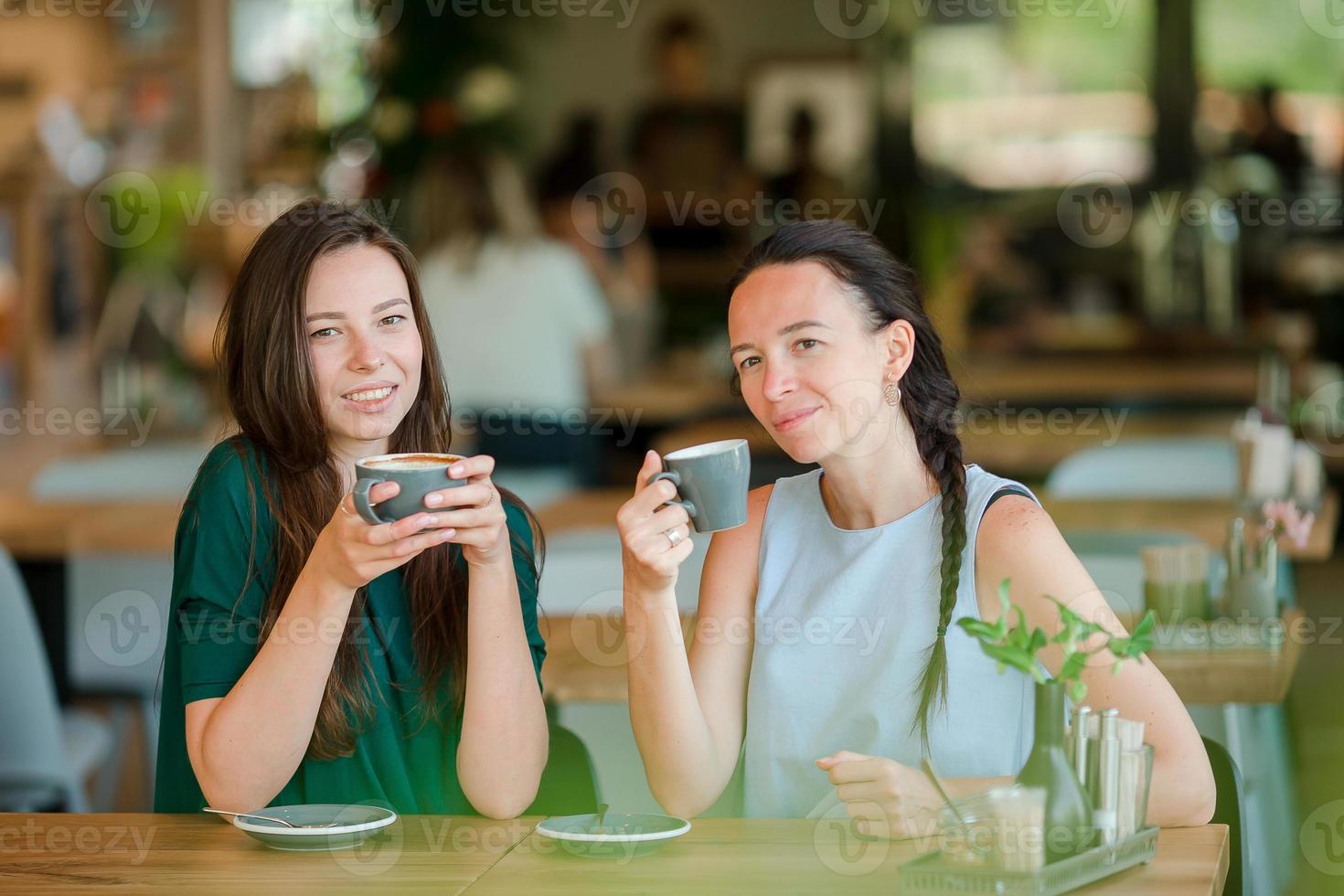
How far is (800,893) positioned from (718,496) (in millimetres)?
366

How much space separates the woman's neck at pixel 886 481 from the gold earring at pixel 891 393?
0.12 ft

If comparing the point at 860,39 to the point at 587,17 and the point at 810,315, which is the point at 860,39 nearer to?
the point at 587,17

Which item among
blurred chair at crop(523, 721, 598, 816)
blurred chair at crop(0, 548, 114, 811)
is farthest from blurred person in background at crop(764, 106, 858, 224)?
blurred chair at crop(523, 721, 598, 816)

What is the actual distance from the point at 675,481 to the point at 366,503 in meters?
0.28

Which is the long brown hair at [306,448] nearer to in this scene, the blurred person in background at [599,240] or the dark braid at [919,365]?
the dark braid at [919,365]

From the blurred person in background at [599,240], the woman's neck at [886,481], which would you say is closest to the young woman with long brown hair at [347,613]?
the woman's neck at [886,481]

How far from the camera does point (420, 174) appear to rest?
640cm

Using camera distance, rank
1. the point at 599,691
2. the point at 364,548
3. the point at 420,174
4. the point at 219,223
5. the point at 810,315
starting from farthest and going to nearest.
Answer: the point at 219,223 → the point at 420,174 → the point at 599,691 → the point at 810,315 → the point at 364,548

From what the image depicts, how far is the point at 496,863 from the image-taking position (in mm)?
1425

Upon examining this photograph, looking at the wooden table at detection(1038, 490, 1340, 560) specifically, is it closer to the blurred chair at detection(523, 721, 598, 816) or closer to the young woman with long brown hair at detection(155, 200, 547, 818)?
the blurred chair at detection(523, 721, 598, 816)

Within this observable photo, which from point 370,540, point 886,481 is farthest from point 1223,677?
point 370,540

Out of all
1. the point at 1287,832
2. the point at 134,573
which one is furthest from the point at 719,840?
the point at 134,573

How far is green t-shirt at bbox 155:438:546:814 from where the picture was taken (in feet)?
5.30

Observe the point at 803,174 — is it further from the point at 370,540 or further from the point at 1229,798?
the point at 370,540
